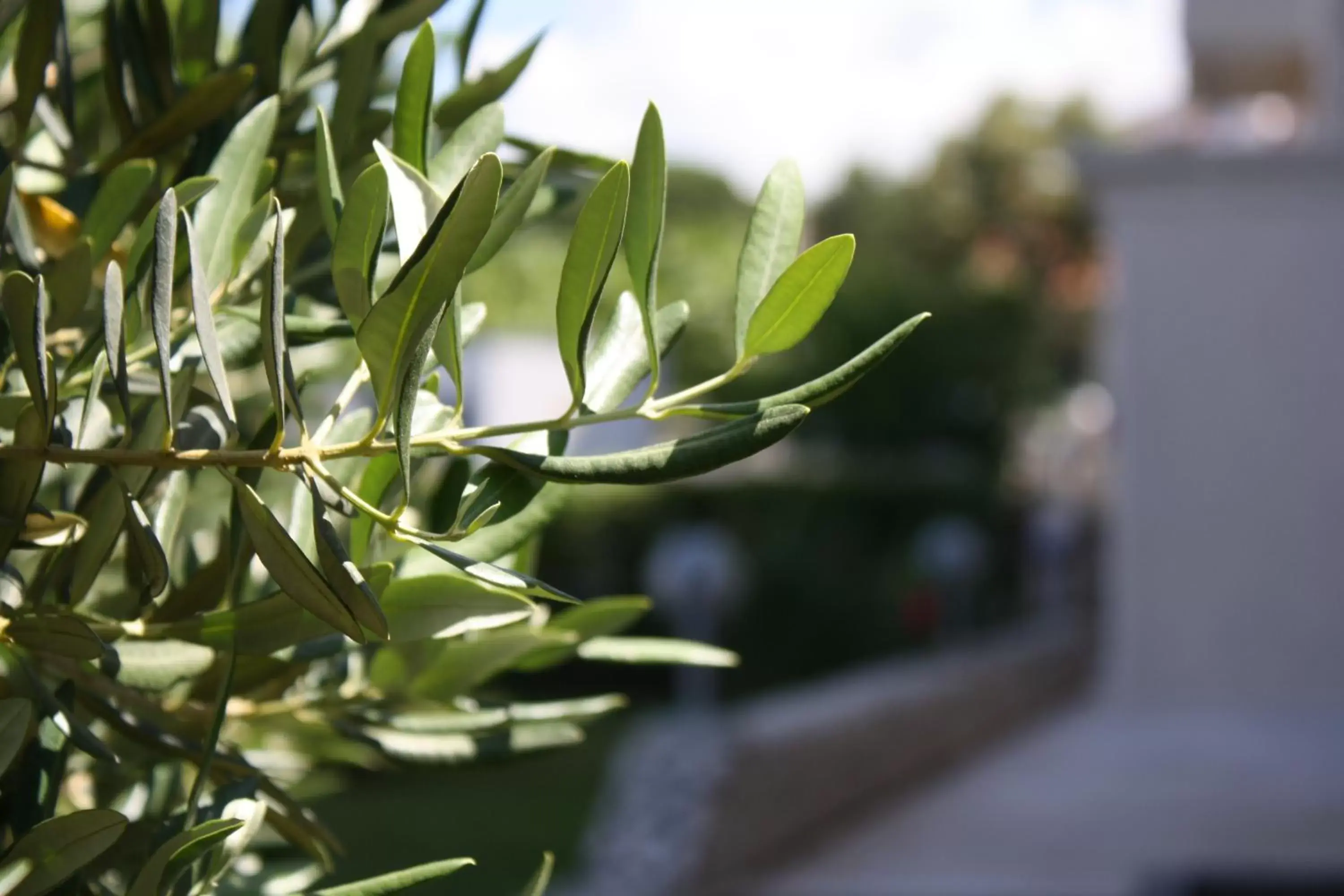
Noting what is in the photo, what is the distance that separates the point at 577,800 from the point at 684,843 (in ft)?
3.43

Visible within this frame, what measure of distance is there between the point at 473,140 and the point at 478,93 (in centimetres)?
12

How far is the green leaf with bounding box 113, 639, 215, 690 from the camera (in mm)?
662

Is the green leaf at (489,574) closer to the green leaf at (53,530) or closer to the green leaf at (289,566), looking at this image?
the green leaf at (289,566)

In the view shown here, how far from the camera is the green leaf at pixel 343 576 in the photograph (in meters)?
0.52

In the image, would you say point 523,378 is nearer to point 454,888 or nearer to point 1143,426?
point 1143,426

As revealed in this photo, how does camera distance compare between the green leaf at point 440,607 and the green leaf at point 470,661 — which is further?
the green leaf at point 470,661

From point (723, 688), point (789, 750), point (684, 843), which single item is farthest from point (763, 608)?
point (684, 843)

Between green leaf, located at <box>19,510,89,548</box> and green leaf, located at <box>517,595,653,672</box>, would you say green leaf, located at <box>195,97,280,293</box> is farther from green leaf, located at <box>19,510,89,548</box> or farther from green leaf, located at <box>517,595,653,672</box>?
green leaf, located at <box>517,595,653,672</box>

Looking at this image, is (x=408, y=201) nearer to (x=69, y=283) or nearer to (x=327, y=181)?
(x=327, y=181)

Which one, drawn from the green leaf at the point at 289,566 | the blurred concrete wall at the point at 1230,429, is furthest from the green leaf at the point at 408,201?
the blurred concrete wall at the point at 1230,429

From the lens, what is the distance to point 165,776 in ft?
2.49

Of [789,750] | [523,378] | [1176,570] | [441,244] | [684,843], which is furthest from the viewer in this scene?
[523,378]

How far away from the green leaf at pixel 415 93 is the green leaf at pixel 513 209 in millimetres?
45

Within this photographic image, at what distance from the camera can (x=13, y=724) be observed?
0.56 metres
